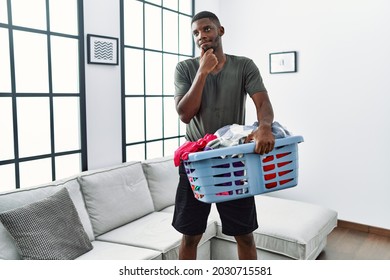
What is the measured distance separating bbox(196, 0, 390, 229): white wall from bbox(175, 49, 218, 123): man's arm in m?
2.35

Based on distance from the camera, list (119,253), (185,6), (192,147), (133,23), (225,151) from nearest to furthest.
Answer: (225,151), (192,147), (119,253), (133,23), (185,6)

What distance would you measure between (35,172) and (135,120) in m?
1.00

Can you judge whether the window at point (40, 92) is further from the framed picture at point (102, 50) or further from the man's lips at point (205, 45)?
the man's lips at point (205, 45)

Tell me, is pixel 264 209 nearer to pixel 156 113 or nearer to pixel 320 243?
pixel 320 243

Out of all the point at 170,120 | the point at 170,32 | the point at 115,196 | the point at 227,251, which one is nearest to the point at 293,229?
the point at 227,251

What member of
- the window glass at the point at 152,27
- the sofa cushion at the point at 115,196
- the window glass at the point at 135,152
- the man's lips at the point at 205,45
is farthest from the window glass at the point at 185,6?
the man's lips at the point at 205,45

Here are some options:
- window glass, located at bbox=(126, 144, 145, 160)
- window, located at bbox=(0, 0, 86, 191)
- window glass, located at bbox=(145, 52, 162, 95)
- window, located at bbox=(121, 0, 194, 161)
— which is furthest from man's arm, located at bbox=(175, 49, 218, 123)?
window glass, located at bbox=(145, 52, 162, 95)

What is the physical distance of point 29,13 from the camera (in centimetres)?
238

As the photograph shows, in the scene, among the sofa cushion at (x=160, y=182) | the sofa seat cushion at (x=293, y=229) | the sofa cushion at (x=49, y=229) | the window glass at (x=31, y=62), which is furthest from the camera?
the sofa cushion at (x=160, y=182)

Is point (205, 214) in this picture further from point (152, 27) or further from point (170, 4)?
point (170, 4)

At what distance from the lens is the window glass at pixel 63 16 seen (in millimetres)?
2520

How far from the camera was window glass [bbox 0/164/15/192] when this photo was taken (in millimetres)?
2287

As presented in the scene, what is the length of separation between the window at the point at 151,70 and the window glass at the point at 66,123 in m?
0.46

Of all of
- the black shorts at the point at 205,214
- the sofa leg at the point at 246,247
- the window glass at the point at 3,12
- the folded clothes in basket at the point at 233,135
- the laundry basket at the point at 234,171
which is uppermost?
the window glass at the point at 3,12
